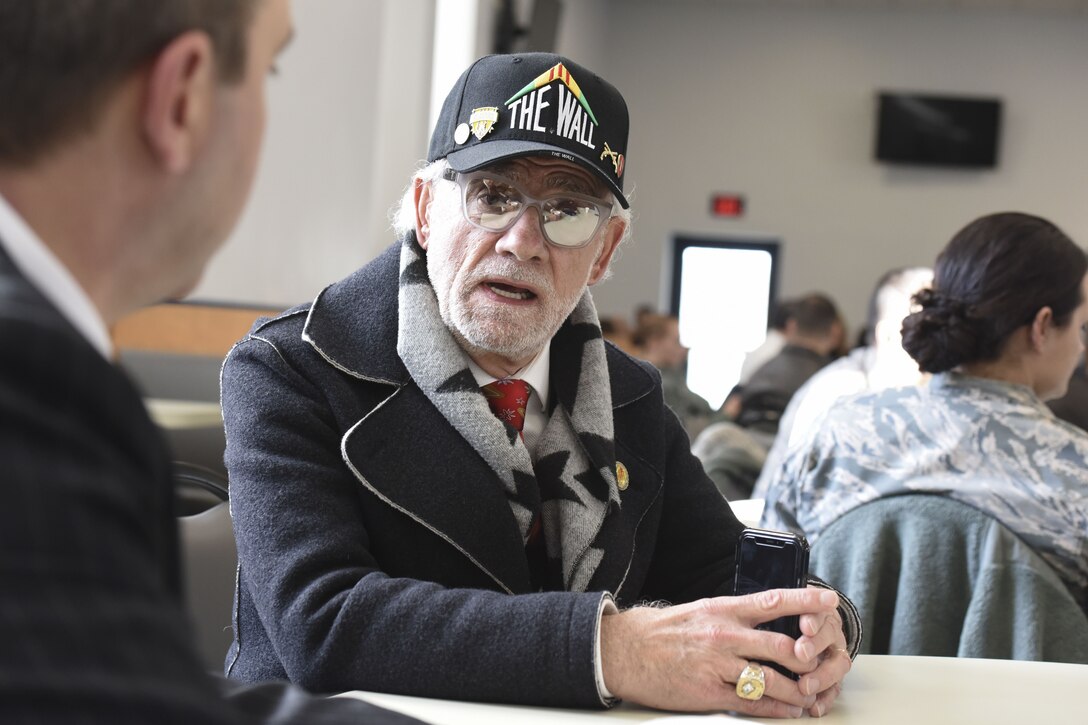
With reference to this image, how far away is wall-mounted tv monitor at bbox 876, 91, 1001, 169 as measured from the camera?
1028 cm

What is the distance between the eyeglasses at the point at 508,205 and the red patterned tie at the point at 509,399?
20 cm

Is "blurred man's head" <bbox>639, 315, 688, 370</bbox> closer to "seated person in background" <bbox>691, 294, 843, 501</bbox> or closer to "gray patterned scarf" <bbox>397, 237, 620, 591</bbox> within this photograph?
"seated person in background" <bbox>691, 294, 843, 501</bbox>

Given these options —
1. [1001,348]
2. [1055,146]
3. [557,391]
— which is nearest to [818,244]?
[1055,146]

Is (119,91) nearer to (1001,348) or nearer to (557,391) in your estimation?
(557,391)

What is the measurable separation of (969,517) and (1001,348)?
0.37 metres

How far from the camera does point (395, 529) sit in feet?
4.58

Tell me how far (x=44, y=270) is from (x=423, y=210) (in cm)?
104

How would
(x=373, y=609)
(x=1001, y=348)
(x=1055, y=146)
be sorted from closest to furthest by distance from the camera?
1. (x=373, y=609)
2. (x=1001, y=348)
3. (x=1055, y=146)

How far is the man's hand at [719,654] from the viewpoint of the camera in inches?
46.3

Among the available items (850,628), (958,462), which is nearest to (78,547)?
(850,628)

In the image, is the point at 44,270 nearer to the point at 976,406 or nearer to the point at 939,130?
the point at 976,406

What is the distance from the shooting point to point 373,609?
3.94ft

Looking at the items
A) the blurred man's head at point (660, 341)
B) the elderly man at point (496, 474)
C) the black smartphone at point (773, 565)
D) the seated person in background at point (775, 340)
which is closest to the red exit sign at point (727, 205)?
the blurred man's head at point (660, 341)

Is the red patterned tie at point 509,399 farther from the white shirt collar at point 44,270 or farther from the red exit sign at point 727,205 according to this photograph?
the red exit sign at point 727,205
